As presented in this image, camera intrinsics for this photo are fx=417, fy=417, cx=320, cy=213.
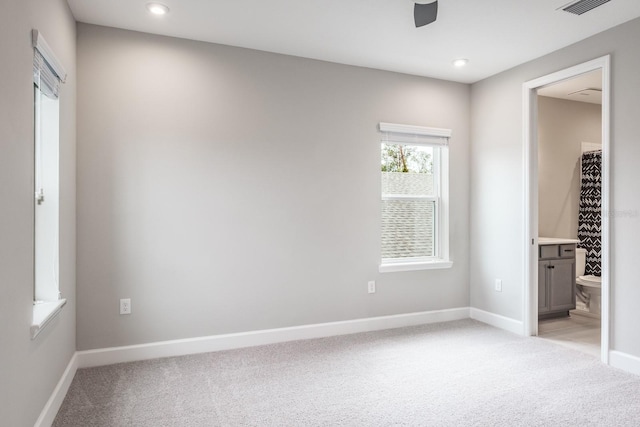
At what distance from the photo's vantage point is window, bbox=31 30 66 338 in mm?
2469

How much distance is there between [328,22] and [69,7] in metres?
1.83

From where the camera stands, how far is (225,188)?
357 cm

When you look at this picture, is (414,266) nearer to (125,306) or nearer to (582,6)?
(582,6)

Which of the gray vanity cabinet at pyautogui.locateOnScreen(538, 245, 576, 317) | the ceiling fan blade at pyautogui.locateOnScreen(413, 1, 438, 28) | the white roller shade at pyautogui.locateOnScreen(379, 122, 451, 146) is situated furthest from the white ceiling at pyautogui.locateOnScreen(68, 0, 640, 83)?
the gray vanity cabinet at pyautogui.locateOnScreen(538, 245, 576, 317)

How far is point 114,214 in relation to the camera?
128 inches

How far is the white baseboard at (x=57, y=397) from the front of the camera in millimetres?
2211

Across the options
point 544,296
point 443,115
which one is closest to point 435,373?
point 544,296

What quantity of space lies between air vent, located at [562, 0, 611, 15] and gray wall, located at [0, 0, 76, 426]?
3278mm

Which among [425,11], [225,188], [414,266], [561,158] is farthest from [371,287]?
[561,158]

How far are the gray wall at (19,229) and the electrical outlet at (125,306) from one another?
713mm

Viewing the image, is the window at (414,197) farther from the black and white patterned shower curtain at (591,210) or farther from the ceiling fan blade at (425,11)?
the black and white patterned shower curtain at (591,210)

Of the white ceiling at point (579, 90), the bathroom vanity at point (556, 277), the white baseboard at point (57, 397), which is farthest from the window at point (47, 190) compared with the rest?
the bathroom vanity at point (556, 277)

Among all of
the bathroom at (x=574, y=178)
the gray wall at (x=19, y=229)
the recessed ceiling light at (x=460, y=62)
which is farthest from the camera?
the bathroom at (x=574, y=178)

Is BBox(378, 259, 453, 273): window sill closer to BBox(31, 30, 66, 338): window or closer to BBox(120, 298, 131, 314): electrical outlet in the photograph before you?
BBox(120, 298, 131, 314): electrical outlet
